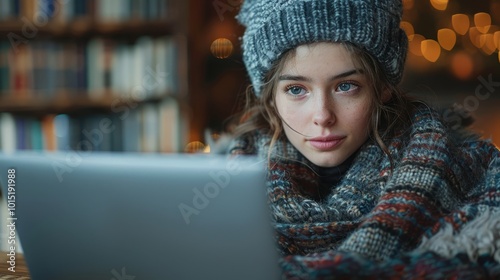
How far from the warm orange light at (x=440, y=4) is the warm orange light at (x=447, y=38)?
101 mm

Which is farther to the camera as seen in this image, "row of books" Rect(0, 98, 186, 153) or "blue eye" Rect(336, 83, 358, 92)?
"row of books" Rect(0, 98, 186, 153)

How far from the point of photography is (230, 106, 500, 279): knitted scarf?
78cm

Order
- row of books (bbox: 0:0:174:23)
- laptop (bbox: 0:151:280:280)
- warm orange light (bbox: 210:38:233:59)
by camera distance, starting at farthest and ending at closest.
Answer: warm orange light (bbox: 210:38:233:59), row of books (bbox: 0:0:174:23), laptop (bbox: 0:151:280:280)

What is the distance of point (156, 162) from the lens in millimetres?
705

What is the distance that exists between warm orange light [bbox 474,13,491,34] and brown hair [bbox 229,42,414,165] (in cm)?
195

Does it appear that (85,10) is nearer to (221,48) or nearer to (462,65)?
(221,48)

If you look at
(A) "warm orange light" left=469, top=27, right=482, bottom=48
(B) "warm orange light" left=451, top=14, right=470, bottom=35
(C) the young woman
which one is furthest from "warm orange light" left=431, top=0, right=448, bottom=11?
(C) the young woman

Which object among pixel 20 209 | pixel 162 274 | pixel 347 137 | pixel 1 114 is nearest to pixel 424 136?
pixel 347 137

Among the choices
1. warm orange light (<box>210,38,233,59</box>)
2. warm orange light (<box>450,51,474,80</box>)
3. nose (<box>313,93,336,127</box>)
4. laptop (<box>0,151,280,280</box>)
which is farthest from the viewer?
warm orange light (<box>450,51,474,80</box>)

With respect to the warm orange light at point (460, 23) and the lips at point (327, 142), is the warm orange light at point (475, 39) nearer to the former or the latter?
the warm orange light at point (460, 23)

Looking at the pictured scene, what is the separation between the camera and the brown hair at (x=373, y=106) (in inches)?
41.5

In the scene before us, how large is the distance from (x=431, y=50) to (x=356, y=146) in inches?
78.8

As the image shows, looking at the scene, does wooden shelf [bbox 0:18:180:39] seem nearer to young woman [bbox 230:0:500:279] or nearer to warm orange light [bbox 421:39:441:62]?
warm orange light [bbox 421:39:441:62]

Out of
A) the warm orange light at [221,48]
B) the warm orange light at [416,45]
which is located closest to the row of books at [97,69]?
the warm orange light at [221,48]
